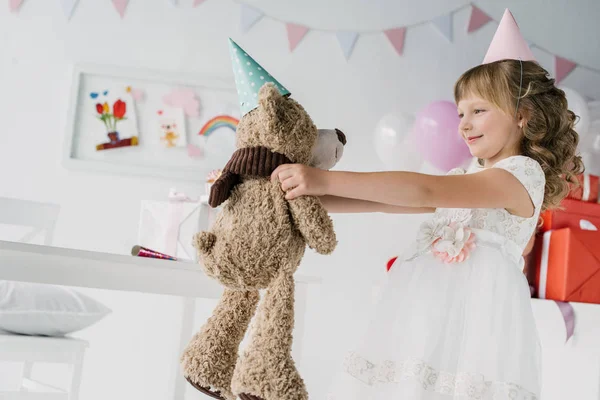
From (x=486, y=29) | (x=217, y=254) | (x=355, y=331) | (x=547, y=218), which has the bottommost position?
(x=355, y=331)

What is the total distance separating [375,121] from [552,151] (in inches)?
59.2

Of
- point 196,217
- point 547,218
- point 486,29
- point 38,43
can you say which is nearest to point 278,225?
point 196,217

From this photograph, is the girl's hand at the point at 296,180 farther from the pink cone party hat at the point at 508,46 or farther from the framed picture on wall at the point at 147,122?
the framed picture on wall at the point at 147,122

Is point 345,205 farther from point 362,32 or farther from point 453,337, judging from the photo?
point 362,32

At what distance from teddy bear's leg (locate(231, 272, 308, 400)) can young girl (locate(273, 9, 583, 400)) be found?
20 cm

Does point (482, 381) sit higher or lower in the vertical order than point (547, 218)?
lower

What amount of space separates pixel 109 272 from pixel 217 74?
1.62 meters

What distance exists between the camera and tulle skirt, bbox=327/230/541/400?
1146 mm

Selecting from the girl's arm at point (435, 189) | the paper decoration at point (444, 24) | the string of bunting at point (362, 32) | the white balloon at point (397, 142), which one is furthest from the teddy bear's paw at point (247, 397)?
the paper decoration at point (444, 24)

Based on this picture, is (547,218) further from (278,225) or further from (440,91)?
(278,225)

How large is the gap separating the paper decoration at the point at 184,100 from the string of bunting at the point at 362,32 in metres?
0.36

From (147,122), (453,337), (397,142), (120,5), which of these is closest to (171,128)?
(147,122)

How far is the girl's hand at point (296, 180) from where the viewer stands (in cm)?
94

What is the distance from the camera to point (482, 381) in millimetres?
1132
